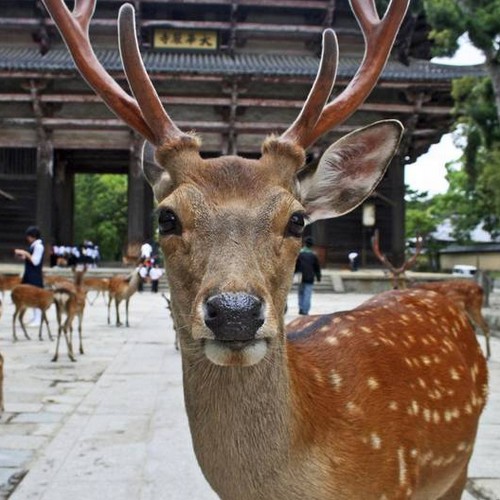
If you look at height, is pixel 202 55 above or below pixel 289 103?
above

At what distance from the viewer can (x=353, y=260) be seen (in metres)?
21.2

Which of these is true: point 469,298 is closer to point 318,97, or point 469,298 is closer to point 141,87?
point 318,97

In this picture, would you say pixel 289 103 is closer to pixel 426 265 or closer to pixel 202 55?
pixel 202 55

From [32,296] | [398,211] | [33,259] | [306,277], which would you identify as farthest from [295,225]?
[398,211]

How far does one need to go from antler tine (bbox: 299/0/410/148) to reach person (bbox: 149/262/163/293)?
1409 centimetres

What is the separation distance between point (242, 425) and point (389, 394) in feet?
1.87

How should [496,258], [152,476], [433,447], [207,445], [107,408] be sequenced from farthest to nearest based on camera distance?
[496,258]
[107,408]
[152,476]
[433,447]
[207,445]

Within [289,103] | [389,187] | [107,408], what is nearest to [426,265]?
[389,187]

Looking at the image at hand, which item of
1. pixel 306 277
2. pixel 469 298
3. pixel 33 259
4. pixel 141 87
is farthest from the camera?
pixel 306 277

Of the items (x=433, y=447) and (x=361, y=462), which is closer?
(x=361, y=462)

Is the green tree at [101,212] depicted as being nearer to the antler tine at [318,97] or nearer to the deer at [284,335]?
the deer at [284,335]

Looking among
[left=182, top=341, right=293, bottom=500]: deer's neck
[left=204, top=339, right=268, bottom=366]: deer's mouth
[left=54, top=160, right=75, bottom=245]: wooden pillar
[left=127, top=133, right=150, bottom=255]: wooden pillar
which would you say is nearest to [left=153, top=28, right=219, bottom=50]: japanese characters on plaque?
[left=127, top=133, right=150, bottom=255]: wooden pillar

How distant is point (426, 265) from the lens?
114ft

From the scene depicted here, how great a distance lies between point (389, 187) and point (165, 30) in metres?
9.07
